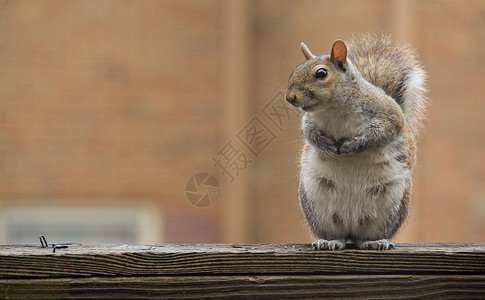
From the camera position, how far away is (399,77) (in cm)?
304

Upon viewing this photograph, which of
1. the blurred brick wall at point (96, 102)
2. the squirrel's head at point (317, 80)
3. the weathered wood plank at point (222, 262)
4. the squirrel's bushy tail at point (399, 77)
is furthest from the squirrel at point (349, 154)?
the blurred brick wall at point (96, 102)

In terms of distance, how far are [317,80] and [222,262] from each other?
0.98 m

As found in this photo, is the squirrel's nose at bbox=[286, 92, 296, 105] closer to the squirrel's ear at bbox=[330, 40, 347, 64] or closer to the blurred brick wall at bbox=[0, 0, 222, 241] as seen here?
the squirrel's ear at bbox=[330, 40, 347, 64]

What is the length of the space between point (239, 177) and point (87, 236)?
184 centimetres

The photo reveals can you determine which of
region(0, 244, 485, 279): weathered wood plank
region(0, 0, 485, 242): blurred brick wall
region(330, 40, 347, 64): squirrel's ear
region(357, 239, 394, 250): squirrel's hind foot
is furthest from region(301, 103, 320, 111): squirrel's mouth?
region(0, 0, 485, 242): blurred brick wall

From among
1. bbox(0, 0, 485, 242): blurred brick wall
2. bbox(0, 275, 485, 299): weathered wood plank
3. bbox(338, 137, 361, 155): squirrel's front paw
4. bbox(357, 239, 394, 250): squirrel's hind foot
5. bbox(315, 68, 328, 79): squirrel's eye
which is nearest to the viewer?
bbox(0, 275, 485, 299): weathered wood plank

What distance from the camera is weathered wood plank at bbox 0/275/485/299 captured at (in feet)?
5.79

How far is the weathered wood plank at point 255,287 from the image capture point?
177cm

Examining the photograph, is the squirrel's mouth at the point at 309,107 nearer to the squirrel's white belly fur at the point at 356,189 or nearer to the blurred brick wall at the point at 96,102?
the squirrel's white belly fur at the point at 356,189

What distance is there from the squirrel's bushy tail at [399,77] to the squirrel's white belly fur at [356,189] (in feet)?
1.23

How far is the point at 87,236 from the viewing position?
332 inches

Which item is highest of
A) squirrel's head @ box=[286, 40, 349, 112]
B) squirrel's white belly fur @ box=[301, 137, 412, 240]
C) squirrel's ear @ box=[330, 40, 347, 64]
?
squirrel's ear @ box=[330, 40, 347, 64]

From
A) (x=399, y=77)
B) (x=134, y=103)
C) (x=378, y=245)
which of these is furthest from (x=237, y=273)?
(x=134, y=103)

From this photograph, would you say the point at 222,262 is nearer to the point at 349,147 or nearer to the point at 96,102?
the point at 349,147
